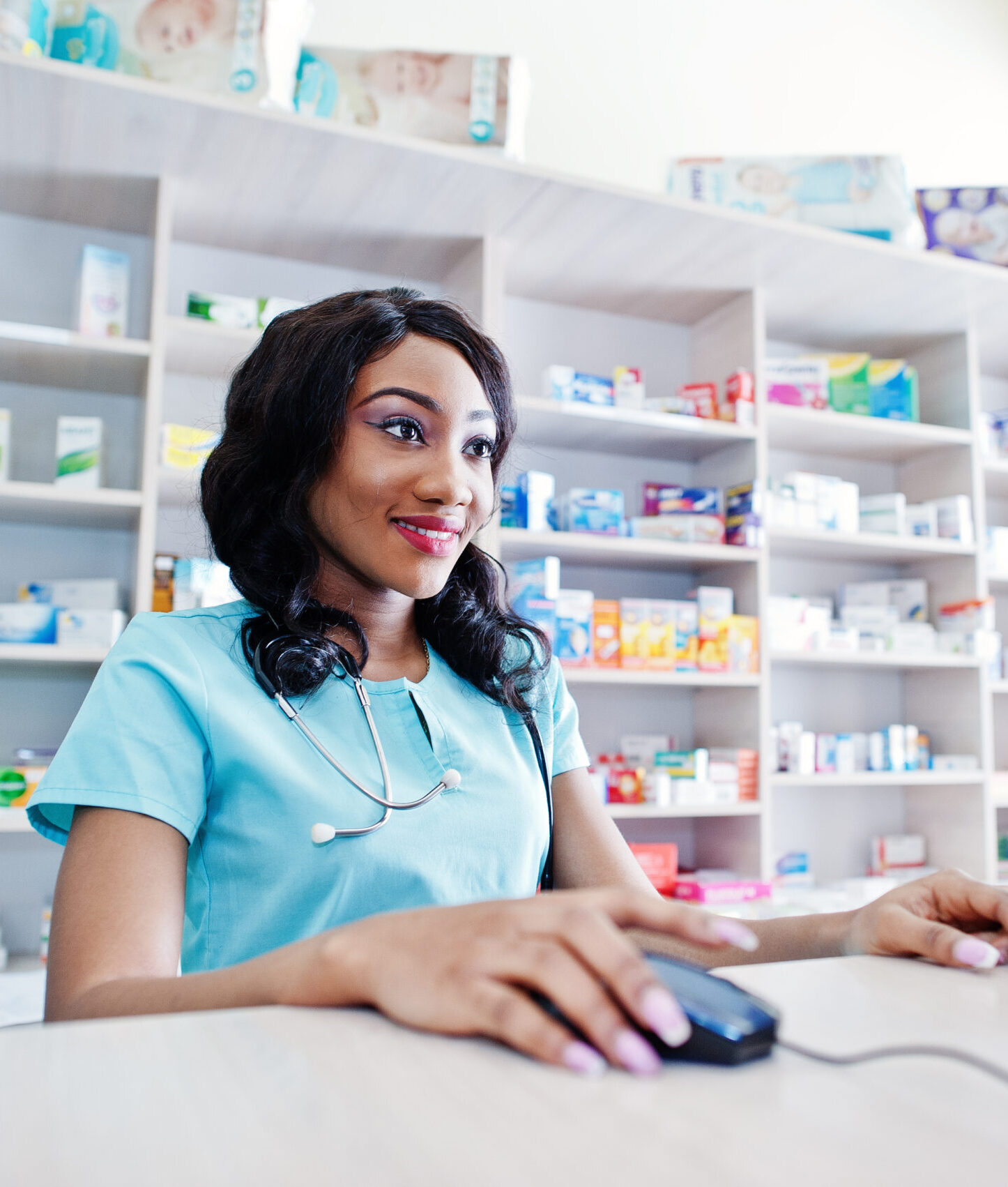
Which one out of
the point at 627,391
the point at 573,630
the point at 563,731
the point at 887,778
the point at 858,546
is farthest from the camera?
the point at 858,546

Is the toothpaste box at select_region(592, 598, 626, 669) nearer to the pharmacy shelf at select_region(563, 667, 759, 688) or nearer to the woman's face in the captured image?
the pharmacy shelf at select_region(563, 667, 759, 688)

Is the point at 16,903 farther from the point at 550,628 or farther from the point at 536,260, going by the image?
the point at 536,260

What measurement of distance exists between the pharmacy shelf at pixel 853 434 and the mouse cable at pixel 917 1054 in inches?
100

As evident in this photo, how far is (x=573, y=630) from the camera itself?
8.36 feet

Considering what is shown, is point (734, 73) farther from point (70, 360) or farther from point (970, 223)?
point (70, 360)

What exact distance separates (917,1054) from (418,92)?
2340mm

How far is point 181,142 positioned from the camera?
7.11ft

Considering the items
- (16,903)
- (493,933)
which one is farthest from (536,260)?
(493,933)

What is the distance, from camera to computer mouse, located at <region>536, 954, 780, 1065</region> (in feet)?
1.44

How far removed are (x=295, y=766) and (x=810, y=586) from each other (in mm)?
2611

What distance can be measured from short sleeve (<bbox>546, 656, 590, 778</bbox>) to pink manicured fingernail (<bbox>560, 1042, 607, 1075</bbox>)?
745 millimetres

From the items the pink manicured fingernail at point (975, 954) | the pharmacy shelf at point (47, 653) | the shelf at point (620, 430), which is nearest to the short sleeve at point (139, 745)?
the pink manicured fingernail at point (975, 954)

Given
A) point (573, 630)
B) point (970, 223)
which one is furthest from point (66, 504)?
point (970, 223)

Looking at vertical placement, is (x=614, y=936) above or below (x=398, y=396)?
below
